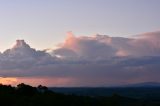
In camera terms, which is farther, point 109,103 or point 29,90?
point 29,90

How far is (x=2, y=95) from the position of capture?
8438 cm

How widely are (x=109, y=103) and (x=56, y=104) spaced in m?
17.0

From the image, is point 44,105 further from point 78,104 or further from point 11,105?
point 78,104

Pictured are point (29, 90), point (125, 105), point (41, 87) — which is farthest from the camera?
point (125, 105)

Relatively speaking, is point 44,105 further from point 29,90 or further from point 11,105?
point 29,90

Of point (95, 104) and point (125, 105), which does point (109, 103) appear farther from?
point (125, 105)

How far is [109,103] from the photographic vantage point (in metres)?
102

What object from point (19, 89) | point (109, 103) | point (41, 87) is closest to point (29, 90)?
point (19, 89)

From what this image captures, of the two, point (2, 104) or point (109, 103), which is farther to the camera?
point (109, 103)

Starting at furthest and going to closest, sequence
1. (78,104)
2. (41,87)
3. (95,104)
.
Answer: (41,87) < (95,104) < (78,104)

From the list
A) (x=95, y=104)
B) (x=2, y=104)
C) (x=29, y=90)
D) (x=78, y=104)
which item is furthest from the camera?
(x=29, y=90)

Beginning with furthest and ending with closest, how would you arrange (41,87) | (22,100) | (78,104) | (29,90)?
1. (41,87)
2. (29,90)
3. (78,104)
4. (22,100)

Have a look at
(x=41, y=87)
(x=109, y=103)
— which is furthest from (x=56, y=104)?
(x=41, y=87)

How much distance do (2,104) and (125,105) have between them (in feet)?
307
